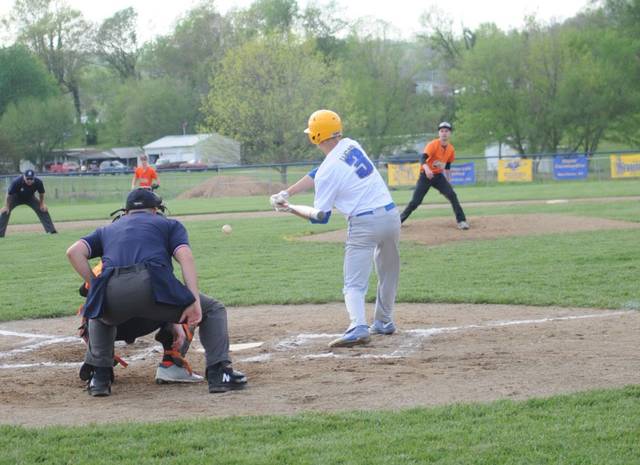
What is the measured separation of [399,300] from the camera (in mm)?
10078

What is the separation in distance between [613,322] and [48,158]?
74163 millimetres

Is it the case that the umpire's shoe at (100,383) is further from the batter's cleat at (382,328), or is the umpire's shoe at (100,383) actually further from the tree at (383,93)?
the tree at (383,93)

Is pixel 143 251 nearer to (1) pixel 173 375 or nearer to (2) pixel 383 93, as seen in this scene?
(1) pixel 173 375

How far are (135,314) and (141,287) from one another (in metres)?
0.22

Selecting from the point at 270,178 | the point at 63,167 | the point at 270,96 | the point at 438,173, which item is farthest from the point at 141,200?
the point at 63,167

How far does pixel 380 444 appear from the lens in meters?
4.71

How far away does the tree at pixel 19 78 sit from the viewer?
77438 millimetres

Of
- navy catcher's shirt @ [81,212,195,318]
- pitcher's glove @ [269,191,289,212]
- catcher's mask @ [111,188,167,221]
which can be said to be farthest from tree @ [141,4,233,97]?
navy catcher's shirt @ [81,212,195,318]

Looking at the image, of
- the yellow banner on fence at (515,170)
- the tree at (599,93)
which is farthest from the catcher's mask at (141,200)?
the tree at (599,93)

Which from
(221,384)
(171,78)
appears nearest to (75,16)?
(171,78)

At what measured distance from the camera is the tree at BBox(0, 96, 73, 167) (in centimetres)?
7169

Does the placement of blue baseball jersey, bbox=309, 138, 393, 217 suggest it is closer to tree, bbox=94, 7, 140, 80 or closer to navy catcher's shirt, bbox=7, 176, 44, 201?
navy catcher's shirt, bbox=7, 176, 44, 201

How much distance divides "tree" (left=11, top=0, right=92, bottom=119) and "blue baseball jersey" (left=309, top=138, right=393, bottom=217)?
276 ft

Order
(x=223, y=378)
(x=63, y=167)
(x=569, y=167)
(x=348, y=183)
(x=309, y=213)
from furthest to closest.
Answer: (x=63, y=167) → (x=569, y=167) → (x=348, y=183) → (x=309, y=213) → (x=223, y=378)
